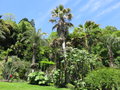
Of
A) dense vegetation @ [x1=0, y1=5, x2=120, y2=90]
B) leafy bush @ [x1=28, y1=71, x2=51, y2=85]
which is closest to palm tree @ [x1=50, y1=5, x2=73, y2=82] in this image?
dense vegetation @ [x1=0, y1=5, x2=120, y2=90]

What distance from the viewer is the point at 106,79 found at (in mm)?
11250

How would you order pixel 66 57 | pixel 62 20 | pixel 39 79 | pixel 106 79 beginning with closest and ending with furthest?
1. pixel 106 79
2. pixel 39 79
3. pixel 66 57
4. pixel 62 20

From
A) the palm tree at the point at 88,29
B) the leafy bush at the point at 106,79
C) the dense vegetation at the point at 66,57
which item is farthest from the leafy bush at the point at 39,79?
the palm tree at the point at 88,29

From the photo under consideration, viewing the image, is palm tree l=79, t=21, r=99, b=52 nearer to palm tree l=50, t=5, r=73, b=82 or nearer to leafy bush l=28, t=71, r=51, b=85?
palm tree l=50, t=5, r=73, b=82

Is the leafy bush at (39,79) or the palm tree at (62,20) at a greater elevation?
the palm tree at (62,20)

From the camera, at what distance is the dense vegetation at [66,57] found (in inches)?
501

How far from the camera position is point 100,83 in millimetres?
11383

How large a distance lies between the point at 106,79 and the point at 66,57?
5.81 metres

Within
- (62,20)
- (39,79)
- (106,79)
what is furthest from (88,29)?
(106,79)

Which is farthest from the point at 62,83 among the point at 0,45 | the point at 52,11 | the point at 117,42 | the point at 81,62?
the point at 0,45

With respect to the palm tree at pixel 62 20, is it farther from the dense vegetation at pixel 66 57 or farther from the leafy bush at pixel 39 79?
the leafy bush at pixel 39 79

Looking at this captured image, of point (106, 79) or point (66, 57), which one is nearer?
Result: point (106, 79)

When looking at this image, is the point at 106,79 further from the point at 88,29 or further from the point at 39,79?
the point at 88,29

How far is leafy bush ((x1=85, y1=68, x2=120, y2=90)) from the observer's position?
11031 mm
